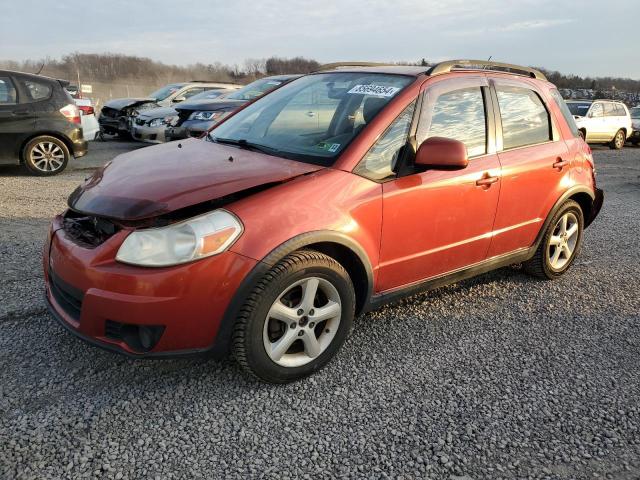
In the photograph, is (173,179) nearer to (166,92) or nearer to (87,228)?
(87,228)

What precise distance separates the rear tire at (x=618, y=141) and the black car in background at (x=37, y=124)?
57.1 ft

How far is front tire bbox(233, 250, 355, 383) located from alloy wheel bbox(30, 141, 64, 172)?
6.92 metres

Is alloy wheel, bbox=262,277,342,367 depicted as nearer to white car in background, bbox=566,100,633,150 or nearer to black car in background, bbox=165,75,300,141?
black car in background, bbox=165,75,300,141

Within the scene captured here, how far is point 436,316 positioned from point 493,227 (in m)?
0.74

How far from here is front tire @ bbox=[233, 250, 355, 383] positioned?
2.51 meters

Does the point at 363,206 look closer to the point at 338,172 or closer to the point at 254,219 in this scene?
the point at 338,172

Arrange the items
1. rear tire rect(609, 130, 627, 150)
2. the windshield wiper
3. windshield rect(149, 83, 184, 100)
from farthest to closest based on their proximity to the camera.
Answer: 1. rear tire rect(609, 130, 627, 150)
2. windshield rect(149, 83, 184, 100)
3. the windshield wiper

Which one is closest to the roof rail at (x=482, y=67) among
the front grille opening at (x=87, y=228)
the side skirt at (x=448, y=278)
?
the side skirt at (x=448, y=278)

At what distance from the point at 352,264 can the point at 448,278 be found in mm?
883

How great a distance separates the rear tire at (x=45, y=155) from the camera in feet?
25.9

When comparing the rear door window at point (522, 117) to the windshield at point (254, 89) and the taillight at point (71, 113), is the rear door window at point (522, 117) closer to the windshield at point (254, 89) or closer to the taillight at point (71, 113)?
the taillight at point (71, 113)

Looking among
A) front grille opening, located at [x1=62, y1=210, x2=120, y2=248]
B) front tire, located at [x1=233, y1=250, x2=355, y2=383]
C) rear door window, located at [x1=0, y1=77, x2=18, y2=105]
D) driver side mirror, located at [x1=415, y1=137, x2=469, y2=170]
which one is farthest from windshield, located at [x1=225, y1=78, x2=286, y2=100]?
front tire, located at [x1=233, y1=250, x2=355, y2=383]

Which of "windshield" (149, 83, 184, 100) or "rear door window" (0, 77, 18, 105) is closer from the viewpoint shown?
"rear door window" (0, 77, 18, 105)

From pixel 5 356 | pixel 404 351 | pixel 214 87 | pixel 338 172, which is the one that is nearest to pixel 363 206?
pixel 338 172
